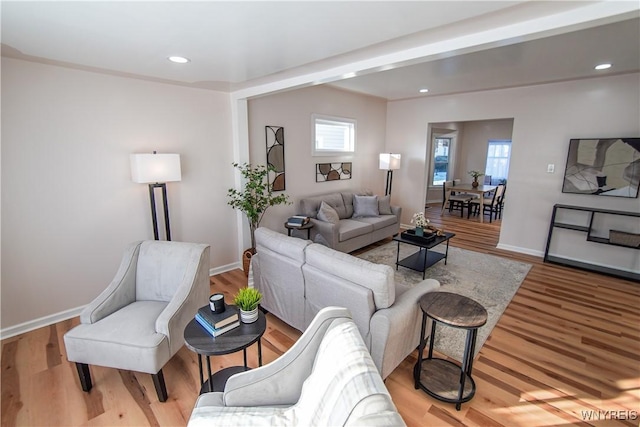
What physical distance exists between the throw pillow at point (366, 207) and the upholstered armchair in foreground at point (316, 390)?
382cm

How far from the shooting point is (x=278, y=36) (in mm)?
1982

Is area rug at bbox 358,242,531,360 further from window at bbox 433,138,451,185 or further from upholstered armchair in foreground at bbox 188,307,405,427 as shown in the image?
window at bbox 433,138,451,185

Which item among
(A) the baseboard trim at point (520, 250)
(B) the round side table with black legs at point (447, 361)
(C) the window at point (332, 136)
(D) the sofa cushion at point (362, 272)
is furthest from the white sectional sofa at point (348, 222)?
(B) the round side table with black legs at point (447, 361)

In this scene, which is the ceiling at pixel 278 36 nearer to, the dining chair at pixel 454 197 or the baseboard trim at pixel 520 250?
the baseboard trim at pixel 520 250

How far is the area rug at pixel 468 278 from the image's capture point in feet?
8.77

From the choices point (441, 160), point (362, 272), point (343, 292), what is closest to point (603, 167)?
point (362, 272)

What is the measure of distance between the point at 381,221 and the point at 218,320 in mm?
3636

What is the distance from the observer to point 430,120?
5684 mm

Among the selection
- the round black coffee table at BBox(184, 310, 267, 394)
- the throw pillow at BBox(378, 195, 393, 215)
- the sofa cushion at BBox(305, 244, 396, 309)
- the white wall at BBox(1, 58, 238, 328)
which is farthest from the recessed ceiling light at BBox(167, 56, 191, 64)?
the throw pillow at BBox(378, 195, 393, 215)

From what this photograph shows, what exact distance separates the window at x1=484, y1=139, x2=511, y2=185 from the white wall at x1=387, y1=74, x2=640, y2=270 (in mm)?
3847

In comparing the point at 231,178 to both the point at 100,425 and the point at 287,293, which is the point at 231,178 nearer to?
the point at 287,293

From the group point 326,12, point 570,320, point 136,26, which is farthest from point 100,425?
point 570,320

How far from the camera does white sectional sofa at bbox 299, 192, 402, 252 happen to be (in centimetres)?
427

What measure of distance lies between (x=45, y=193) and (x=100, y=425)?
205 centimetres
